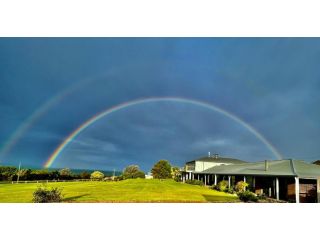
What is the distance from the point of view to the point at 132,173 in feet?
189

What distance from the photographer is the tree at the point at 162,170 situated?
205ft

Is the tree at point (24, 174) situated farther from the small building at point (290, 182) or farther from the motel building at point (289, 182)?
the small building at point (290, 182)

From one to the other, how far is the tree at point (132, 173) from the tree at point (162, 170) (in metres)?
3.87

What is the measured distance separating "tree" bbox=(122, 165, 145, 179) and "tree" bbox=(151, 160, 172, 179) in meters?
3.87

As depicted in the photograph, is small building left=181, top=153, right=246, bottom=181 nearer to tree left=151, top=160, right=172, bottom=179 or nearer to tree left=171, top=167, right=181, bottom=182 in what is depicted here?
tree left=171, top=167, right=181, bottom=182

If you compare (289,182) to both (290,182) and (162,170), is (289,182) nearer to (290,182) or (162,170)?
(290,182)

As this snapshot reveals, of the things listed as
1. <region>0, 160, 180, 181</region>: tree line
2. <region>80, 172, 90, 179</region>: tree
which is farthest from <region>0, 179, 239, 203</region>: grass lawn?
<region>80, 172, 90, 179</region>: tree

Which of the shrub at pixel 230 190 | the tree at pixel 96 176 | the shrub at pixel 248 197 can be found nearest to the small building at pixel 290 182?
the shrub at pixel 230 190

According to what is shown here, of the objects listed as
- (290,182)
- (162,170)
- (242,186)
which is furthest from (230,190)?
(162,170)

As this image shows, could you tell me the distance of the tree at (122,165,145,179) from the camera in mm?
56181
